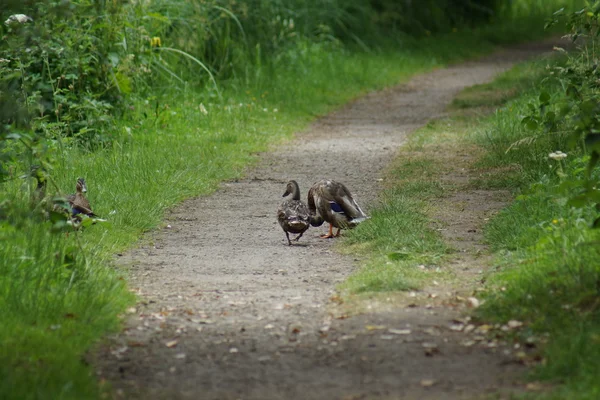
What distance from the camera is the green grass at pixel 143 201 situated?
16.7 feet

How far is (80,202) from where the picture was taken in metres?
7.87

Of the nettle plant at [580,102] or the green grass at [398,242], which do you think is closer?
the nettle plant at [580,102]

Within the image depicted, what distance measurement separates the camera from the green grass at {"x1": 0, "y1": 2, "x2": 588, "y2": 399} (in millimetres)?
5082

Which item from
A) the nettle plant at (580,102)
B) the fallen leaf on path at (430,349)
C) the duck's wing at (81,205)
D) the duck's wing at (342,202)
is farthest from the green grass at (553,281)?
the duck's wing at (81,205)

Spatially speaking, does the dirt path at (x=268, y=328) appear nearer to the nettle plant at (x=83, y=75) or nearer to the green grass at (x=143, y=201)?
the green grass at (x=143, y=201)

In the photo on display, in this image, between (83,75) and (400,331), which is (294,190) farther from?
(83,75)

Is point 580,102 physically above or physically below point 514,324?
above

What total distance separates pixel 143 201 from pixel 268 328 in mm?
3776

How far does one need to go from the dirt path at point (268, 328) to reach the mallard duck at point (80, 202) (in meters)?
0.61

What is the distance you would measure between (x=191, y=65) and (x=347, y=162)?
4.19 metres

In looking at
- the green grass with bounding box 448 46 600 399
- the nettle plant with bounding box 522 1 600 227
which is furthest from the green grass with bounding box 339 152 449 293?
Result: the nettle plant with bounding box 522 1 600 227

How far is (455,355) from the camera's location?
497cm

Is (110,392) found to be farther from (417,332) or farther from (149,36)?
(149,36)

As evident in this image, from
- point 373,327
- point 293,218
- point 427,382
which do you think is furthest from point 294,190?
point 427,382
